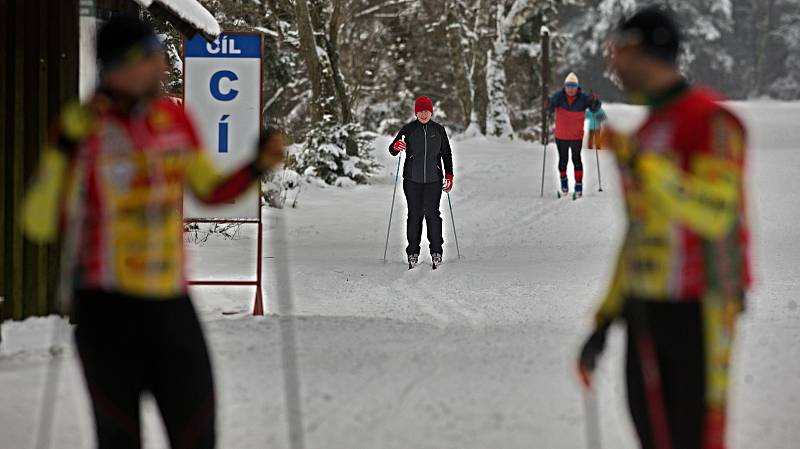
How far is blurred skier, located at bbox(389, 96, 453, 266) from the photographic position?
12.9 m

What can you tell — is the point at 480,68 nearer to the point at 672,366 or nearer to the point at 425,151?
the point at 425,151

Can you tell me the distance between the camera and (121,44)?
3822mm

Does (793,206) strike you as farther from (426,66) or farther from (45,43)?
(426,66)

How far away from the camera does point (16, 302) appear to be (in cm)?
871

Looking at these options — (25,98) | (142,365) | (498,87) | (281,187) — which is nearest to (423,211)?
(25,98)

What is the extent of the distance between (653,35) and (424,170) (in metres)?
9.23

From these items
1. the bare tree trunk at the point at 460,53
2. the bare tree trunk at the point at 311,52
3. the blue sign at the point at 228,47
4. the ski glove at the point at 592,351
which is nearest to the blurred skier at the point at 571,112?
the bare tree trunk at the point at 311,52

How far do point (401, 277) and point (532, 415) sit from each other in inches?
240

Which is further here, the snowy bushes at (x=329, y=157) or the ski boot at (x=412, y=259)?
the snowy bushes at (x=329, y=157)

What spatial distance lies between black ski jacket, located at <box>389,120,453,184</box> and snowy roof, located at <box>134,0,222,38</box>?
12.9 ft

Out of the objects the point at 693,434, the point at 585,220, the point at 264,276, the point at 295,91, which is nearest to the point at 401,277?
the point at 264,276

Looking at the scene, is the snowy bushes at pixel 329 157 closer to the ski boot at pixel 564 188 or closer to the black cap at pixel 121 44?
the ski boot at pixel 564 188

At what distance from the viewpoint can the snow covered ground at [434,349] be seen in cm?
611

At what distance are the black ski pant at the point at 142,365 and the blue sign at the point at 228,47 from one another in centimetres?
550
